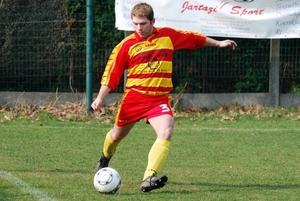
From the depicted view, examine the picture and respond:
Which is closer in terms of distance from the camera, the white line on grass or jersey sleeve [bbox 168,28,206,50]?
the white line on grass

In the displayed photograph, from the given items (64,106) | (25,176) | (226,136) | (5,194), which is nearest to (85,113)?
(64,106)

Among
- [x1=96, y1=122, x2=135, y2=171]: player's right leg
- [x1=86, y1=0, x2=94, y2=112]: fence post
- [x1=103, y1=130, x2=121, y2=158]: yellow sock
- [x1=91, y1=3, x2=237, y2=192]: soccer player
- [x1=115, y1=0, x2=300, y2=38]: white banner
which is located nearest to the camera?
[x1=91, y1=3, x2=237, y2=192]: soccer player

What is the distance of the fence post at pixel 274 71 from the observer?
12375 mm

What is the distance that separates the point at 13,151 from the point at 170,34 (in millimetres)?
2730

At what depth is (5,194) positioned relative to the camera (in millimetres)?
5965

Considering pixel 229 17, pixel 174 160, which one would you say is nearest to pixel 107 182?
pixel 174 160

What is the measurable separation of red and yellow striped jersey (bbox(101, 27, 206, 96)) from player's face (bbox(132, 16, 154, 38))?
0.34 feet

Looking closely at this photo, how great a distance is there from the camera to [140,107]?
6531 millimetres

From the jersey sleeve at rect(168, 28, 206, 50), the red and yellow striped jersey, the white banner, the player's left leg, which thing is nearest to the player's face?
the red and yellow striped jersey

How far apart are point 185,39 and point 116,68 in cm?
75

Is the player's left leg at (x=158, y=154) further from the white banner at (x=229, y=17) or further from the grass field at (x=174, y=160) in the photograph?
the white banner at (x=229, y=17)

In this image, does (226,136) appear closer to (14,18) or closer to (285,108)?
(285,108)

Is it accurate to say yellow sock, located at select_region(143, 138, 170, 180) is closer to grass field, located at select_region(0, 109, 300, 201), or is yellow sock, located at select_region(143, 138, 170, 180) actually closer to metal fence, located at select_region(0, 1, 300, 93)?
grass field, located at select_region(0, 109, 300, 201)

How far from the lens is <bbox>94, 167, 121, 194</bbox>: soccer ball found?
19.6ft
